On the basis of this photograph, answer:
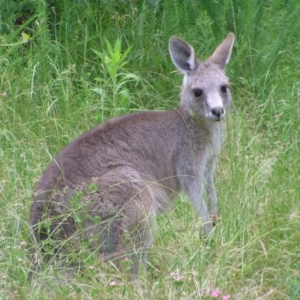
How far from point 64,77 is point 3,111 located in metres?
0.73

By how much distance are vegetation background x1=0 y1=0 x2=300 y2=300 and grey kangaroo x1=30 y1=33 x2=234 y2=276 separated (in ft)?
0.41

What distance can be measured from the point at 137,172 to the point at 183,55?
4.01 feet

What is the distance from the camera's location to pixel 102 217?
210 inches

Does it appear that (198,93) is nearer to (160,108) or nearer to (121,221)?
(160,108)

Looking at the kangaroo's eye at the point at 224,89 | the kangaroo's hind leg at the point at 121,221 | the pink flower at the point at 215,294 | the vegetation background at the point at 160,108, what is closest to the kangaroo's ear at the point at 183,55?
the kangaroo's eye at the point at 224,89

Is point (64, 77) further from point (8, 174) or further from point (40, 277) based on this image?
point (40, 277)

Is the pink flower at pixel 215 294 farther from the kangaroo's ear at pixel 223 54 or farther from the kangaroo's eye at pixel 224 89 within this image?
the kangaroo's ear at pixel 223 54

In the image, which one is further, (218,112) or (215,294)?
(218,112)

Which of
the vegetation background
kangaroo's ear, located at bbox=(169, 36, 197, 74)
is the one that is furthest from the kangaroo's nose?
kangaroo's ear, located at bbox=(169, 36, 197, 74)

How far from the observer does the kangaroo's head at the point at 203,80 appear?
6.33 metres

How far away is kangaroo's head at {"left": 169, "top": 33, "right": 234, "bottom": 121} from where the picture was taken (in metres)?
6.33

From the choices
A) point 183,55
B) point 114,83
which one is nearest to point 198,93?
point 183,55

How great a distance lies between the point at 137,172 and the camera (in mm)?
5832

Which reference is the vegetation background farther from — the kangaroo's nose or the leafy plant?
the kangaroo's nose
